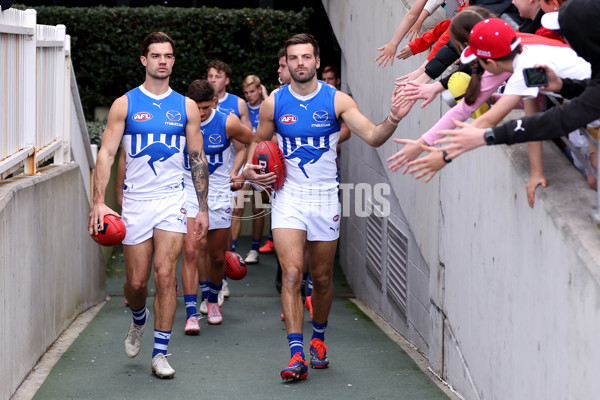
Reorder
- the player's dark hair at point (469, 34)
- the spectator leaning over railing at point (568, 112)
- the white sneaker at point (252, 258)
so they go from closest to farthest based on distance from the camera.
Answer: the spectator leaning over railing at point (568, 112) → the player's dark hair at point (469, 34) → the white sneaker at point (252, 258)

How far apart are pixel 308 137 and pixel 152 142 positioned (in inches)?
45.2

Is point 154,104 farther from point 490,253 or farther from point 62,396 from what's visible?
point 490,253

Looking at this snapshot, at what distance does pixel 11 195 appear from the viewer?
19.2 feet

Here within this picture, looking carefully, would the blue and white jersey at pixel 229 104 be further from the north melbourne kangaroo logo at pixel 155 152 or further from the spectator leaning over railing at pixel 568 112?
the spectator leaning over railing at pixel 568 112

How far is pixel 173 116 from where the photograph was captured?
6.80 metres

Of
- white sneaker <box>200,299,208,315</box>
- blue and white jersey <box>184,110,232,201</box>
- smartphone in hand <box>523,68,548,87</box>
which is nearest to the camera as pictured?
smartphone in hand <box>523,68,548,87</box>

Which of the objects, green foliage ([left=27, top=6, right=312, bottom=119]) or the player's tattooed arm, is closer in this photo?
the player's tattooed arm

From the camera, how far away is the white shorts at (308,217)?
6.80 m

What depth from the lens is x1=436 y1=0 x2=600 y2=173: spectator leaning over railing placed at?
12.3ft

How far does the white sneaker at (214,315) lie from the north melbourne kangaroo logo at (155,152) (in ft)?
8.05

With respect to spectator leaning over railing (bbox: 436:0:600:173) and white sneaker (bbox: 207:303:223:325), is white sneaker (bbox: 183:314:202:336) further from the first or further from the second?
spectator leaning over railing (bbox: 436:0:600:173)

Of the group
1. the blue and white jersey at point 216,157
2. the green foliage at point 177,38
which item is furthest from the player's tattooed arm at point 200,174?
the green foliage at point 177,38

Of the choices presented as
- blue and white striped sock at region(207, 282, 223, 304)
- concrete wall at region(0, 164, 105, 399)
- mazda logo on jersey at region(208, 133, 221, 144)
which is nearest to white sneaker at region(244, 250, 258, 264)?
concrete wall at region(0, 164, 105, 399)

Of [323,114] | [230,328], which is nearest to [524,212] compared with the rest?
[323,114]
